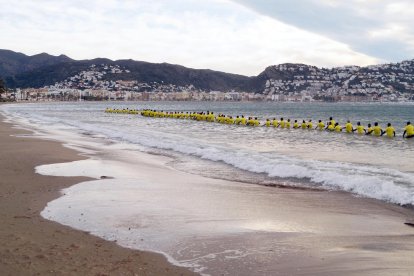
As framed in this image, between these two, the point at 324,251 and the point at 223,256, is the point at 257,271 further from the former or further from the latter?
the point at 324,251

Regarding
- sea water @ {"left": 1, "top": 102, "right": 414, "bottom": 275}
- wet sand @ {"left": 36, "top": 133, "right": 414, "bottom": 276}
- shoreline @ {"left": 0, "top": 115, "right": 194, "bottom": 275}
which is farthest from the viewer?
sea water @ {"left": 1, "top": 102, "right": 414, "bottom": 275}

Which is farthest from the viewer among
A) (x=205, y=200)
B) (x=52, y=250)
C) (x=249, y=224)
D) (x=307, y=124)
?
(x=307, y=124)

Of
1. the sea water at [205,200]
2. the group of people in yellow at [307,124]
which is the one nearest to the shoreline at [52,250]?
the sea water at [205,200]

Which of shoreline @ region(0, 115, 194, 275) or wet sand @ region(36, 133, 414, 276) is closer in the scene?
shoreline @ region(0, 115, 194, 275)

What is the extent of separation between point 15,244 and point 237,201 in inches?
174

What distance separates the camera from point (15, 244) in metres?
5.56

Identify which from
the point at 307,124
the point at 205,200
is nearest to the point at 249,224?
the point at 205,200

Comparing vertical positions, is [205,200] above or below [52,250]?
below

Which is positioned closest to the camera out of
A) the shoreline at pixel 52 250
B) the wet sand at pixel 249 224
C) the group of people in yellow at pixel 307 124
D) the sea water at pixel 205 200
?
the shoreline at pixel 52 250

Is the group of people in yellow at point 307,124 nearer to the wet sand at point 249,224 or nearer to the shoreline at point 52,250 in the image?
the wet sand at point 249,224

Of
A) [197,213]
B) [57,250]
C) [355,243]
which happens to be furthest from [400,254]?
[57,250]

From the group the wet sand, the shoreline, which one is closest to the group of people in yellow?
the wet sand

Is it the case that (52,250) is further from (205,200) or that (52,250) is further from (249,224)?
(205,200)

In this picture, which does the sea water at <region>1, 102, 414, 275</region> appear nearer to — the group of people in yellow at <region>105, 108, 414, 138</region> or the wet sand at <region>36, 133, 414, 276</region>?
the wet sand at <region>36, 133, 414, 276</region>
